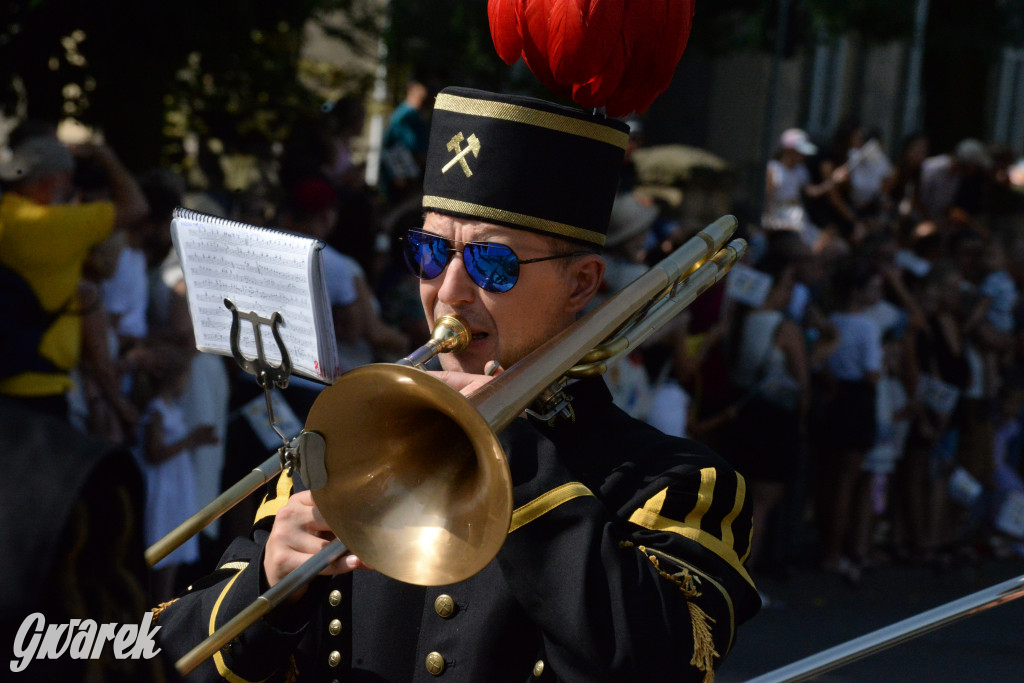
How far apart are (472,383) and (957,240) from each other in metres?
7.72

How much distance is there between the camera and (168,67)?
6434 mm

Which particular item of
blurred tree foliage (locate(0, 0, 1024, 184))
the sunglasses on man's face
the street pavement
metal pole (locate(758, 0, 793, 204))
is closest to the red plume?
the sunglasses on man's face

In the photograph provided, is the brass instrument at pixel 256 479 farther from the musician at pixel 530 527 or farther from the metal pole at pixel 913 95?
the metal pole at pixel 913 95

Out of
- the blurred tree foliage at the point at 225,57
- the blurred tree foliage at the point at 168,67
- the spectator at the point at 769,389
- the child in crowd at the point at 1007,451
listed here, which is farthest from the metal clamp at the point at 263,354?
the child in crowd at the point at 1007,451

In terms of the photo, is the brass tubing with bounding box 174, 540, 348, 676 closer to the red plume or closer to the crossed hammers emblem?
the crossed hammers emblem

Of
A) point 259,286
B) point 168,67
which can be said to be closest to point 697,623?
point 259,286

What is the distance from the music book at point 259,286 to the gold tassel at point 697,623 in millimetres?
600

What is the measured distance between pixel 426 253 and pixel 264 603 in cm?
63

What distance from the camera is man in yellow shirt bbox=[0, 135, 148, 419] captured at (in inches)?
166

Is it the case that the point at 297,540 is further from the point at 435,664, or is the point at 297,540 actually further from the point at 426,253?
the point at 426,253

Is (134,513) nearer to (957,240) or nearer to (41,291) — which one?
(41,291)

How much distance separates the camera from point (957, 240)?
898cm

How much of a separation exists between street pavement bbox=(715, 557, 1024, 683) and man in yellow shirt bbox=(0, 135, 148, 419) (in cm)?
288

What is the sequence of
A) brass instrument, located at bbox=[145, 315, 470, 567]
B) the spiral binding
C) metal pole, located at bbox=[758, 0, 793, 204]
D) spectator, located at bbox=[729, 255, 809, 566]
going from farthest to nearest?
1. metal pole, located at bbox=[758, 0, 793, 204]
2. spectator, located at bbox=[729, 255, 809, 566]
3. brass instrument, located at bbox=[145, 315, 470, 567]
4. the spiral binding
